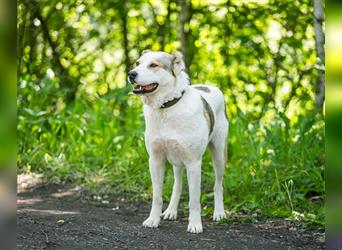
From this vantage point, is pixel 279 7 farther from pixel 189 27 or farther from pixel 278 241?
pixel 278 241

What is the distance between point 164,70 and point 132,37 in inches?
213

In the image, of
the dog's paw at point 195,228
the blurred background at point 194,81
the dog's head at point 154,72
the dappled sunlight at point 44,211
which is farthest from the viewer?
the blurred background at point 194,81

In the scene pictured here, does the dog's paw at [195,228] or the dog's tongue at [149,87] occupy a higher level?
the dog's tongue at [149,87]

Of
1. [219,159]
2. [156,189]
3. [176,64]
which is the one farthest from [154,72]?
[219,159]

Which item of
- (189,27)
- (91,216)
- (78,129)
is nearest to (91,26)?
(189,27)

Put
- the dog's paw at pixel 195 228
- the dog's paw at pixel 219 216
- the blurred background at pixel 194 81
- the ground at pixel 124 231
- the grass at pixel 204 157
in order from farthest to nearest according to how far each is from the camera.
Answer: the blurred background at pixel 194 81
the grass at pixel 204 157
the dog's paw at pixel 219 216
the dog's paw at pixel 195 228
the ground at pixel 124 231

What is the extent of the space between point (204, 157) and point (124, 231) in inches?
86.2

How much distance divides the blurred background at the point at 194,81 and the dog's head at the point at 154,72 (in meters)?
1.53

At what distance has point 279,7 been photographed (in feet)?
24.9

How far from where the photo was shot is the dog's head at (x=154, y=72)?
4160 millimetres

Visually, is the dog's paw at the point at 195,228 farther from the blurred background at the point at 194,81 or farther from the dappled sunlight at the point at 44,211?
the dappled sunlight at the point at 44,211

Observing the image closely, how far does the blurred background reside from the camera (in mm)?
5691

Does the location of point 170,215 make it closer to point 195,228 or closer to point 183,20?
point 195,228

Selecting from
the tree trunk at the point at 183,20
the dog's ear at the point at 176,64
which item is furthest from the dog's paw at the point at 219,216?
the tree trunk at the point at 183,20
